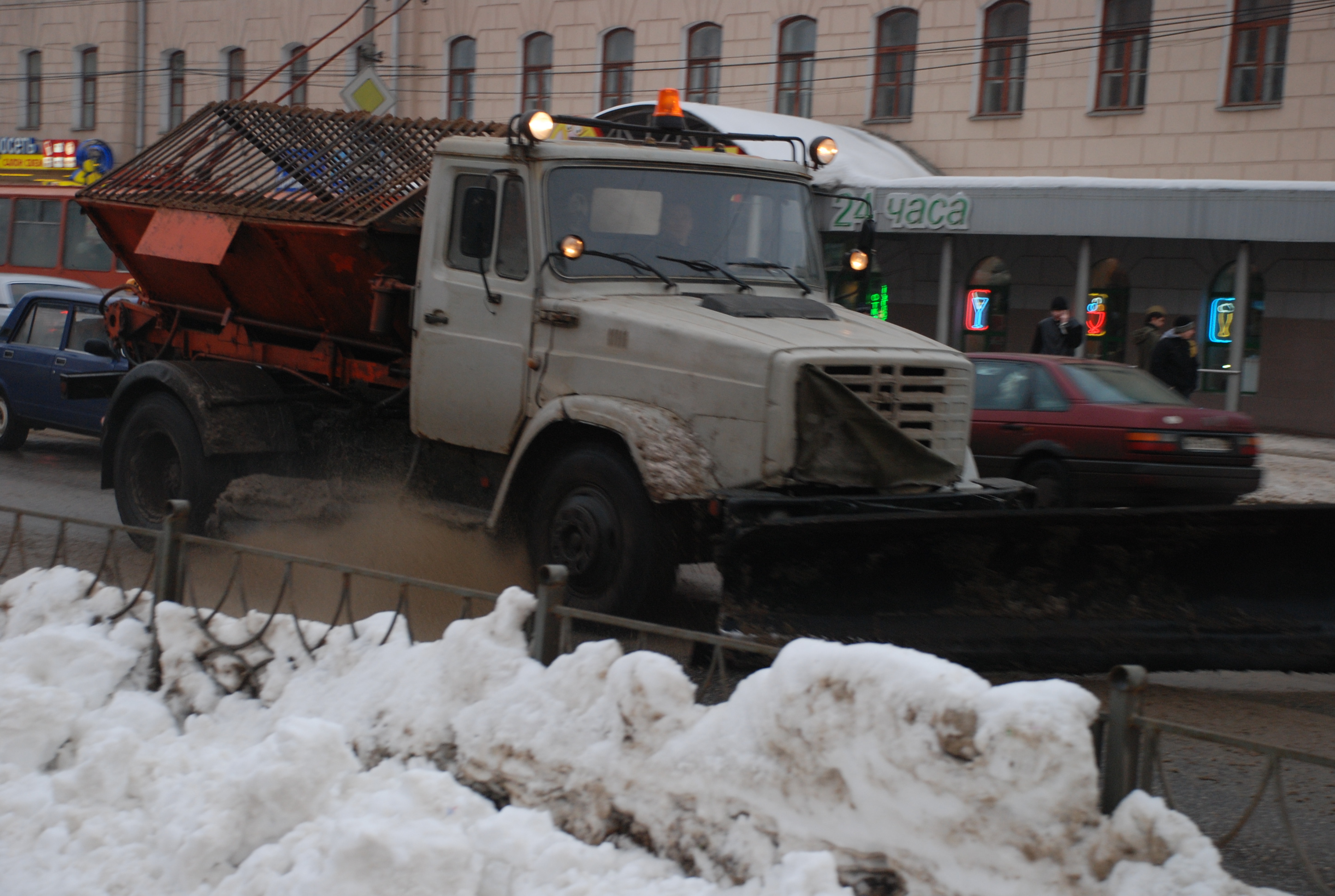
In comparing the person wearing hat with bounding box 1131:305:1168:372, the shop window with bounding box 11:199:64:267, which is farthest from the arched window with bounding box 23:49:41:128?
the person wearing hat with bounding box 1131:305:1168:372

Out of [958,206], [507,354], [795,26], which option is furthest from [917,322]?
[507,354]

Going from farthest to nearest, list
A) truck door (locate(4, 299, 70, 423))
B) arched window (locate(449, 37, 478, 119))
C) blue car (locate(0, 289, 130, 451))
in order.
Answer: arched window (locate(449, 37, 478, 119)) → truck door (locate(4, 299, 70, 423)) → blue car (locate(0, 289, 130, 451))

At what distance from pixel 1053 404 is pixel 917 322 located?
42.2ft

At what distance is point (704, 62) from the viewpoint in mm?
25578

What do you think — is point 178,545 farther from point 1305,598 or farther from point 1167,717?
point 1305,598

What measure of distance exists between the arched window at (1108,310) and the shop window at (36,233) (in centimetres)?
1789

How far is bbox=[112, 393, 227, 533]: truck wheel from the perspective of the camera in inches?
315

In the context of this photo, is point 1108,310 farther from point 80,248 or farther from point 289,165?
point 80,248

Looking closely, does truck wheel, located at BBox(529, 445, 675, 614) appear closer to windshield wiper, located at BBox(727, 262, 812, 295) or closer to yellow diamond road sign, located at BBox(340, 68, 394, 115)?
windshield wiper, located at BBox(727, 262, 812, 295)

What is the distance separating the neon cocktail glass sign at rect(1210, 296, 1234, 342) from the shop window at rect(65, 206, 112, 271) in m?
18.2

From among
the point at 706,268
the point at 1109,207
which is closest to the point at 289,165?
the point at 706,268

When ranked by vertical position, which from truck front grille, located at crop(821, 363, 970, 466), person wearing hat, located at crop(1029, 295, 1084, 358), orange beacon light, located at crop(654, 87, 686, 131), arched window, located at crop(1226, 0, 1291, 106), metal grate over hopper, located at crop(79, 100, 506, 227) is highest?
arched window, located at crop(1226, 0, 1291, 106)

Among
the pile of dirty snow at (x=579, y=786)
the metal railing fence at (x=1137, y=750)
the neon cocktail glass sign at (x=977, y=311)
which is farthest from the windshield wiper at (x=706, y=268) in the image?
the neon cocktail glass sign at (x=977, y=311)

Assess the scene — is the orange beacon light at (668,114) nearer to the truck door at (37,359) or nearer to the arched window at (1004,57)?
the truck door at (37,359)
